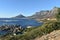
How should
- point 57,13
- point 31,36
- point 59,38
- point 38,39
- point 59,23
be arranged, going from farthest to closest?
1. point 57,13
2. point 59,23
3. point 31,36
4. point 38,39
5. point 59,38

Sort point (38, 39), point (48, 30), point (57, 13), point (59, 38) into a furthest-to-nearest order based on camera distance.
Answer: point (57, 13) → point (48, 30) → point (38, 39) → point (59, 38)

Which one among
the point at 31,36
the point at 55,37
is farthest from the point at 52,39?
the point at 31,36

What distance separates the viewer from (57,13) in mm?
18938

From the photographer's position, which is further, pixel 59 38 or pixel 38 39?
pixel 38 39

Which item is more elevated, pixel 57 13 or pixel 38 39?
pixel 57 13

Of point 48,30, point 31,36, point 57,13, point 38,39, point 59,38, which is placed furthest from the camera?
point 57,13

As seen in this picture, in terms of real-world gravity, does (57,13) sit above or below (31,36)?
above

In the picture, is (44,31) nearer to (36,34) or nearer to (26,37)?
(36,34)

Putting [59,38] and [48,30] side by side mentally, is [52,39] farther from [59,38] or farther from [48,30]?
[48,30]

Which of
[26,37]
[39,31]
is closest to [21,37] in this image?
[26,37]

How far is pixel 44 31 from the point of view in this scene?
50.1 feet

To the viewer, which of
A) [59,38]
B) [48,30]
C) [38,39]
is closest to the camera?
[59,38]

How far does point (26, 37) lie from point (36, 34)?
1117mm

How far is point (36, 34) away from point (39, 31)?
551 mm
